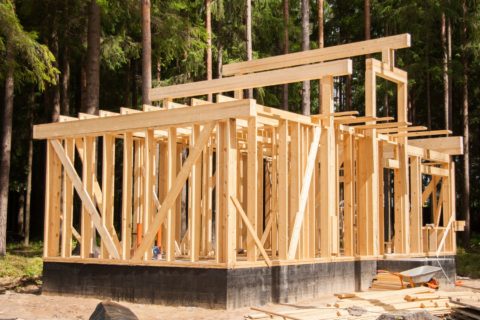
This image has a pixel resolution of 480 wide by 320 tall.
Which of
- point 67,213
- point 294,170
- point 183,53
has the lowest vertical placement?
point 67,213

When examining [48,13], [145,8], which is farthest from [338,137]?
[48,13]

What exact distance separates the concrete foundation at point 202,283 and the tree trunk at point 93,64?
20.9ft

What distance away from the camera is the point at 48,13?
25.0 metres

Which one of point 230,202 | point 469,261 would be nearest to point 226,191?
point 230,202

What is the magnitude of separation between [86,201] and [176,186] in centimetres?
237

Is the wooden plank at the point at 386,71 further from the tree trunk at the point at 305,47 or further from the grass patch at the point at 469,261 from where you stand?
the grass patch at the point at 469,261

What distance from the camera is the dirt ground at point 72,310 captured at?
11297mm

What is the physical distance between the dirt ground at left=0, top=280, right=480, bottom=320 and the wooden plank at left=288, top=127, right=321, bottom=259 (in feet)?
3.41

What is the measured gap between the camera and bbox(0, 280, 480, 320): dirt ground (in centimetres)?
1130

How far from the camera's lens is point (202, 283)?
11.9 m

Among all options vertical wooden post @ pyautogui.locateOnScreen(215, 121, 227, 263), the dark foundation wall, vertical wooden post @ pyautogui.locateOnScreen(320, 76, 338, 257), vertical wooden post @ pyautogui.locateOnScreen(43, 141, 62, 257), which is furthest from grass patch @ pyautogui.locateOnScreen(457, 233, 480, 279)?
vertical wooden post @ pyautogui.locateOnScreen(43, 141, 62, 257)

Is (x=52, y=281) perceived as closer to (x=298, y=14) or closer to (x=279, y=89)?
(x=279, y=89)

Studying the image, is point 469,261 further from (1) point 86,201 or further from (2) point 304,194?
(1) point 86,201

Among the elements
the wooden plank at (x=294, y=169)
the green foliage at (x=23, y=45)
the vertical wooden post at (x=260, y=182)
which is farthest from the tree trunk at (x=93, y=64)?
the wooden plank at (x=294, y=169)
